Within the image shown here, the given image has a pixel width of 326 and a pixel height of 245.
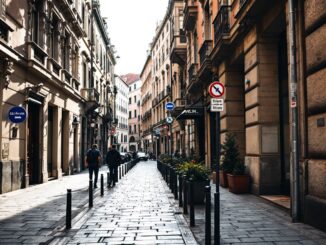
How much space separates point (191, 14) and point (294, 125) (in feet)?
54.6

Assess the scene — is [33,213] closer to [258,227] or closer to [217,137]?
[217,137]

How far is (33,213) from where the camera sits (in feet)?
29.6

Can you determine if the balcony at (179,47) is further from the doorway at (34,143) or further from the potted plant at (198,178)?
the potted plant at (198,178)

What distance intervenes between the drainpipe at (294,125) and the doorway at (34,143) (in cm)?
1163

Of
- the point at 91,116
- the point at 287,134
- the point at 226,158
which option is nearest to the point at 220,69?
the point at 226,158

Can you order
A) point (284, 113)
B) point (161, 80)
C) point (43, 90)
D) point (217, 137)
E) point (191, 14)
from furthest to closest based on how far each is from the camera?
point (161, 80), point (191, 14), point (43, 90), point (284, 113), point (217, 137)

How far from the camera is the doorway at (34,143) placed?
1627 cm

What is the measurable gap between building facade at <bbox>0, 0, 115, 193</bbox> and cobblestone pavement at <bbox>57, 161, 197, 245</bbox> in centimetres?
479

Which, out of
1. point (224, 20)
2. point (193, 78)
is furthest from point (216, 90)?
point (193, 78)

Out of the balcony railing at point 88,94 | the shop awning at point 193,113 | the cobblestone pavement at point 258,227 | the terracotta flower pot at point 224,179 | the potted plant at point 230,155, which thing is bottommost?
the cobblestone pavement at point 258,227

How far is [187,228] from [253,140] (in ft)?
17.4

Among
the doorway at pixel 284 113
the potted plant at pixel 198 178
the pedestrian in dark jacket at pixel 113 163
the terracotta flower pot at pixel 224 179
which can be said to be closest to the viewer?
the potted plant at pixel 198 178

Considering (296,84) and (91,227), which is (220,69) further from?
(91,227)

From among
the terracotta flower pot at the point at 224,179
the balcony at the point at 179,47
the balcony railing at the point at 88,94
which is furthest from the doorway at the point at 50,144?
the balcony at the point at 179,47
